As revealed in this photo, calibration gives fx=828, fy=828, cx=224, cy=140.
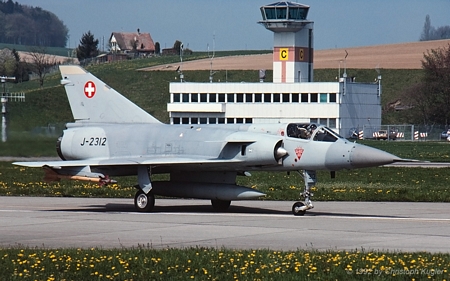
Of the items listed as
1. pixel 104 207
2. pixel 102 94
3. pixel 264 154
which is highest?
pixel 102 94

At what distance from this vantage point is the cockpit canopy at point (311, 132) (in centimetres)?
1942

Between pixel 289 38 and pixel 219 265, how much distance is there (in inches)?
2605

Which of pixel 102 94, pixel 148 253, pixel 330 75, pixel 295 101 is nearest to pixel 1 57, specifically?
pixel 330 75

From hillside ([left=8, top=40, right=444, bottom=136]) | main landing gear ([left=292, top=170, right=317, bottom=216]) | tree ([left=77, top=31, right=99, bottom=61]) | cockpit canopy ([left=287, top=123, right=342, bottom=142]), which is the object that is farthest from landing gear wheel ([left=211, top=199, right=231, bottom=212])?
tree ([left=77, top=31, right=99, bottom=61])

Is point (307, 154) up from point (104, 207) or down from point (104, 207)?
up

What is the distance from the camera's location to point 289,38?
3019 inches

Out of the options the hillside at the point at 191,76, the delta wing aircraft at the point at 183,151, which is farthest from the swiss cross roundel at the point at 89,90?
the hillside at the point at 191,76

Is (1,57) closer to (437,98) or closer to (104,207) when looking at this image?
(437,98)

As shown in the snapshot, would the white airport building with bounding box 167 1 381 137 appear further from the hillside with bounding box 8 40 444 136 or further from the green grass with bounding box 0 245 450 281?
the green grass with bounding box 0 245 450 281

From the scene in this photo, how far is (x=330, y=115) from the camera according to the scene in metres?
74.8

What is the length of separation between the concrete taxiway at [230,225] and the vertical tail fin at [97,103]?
7.78 ft

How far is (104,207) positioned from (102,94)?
3.28m

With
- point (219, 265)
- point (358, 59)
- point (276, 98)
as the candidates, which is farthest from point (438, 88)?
point (219, 265)

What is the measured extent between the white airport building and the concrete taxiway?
52713mm
